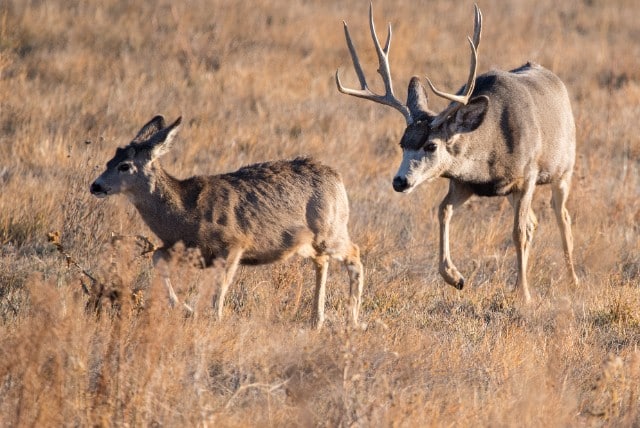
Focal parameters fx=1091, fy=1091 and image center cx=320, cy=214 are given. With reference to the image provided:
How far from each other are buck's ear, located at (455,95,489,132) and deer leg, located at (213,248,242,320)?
2.24 meters

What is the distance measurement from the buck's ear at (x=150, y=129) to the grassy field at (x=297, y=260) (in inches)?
32.1

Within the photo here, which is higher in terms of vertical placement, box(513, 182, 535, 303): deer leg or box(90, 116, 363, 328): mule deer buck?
box(90, 116, 363, 328): mule deer buck

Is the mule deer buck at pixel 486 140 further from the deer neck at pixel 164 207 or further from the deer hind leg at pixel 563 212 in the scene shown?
the deer neck at pixel 164 207

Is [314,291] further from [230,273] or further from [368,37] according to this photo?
[368,37]

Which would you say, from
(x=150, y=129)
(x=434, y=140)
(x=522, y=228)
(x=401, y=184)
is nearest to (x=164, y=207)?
(x=150, y=129)

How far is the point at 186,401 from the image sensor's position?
5.08 meters

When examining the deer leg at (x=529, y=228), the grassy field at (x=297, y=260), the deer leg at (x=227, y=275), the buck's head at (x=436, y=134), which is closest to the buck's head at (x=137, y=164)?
the grassy field at (x=297, y=260)

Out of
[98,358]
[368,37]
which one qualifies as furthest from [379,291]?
[368,37]

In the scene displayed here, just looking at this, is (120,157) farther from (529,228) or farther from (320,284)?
(529,228)

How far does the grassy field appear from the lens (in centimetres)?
516

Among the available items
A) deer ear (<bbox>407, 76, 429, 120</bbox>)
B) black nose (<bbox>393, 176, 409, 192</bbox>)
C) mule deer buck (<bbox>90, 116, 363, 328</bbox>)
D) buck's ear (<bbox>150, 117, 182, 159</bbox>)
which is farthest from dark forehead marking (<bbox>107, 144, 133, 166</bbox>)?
Answer: deer ear (<bbox>407, 76, 429, 120</bbox>)

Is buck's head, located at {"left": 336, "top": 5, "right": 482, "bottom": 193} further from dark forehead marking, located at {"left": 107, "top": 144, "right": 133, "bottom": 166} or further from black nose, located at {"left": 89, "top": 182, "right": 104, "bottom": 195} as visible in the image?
black nose, located at {"left": 89, "top": 182, "right": 104, "bottom": 195}

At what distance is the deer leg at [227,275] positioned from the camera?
695 cm

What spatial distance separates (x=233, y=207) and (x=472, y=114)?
2173mm
